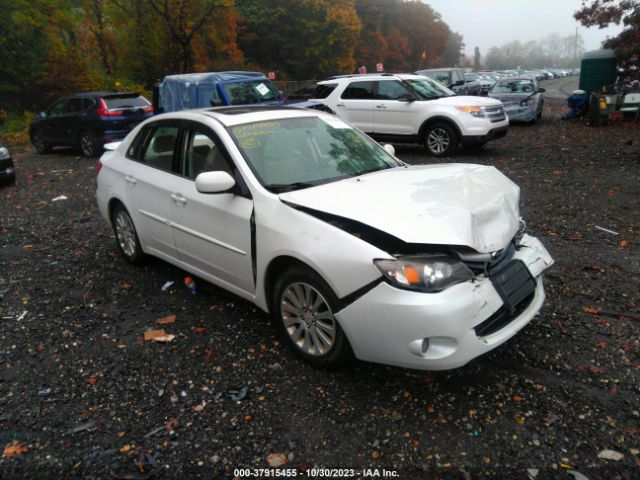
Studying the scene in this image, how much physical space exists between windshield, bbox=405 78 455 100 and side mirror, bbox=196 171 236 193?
8.95 metres

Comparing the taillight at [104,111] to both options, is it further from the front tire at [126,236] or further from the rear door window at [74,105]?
the front tire at [126,236]

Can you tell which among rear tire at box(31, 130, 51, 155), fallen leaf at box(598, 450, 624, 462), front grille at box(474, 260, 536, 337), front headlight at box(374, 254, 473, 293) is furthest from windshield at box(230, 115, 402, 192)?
rear tire at box(31, 130, 51, 155)

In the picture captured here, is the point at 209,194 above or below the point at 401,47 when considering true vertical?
below

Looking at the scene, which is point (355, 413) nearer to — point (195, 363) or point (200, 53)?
point (195, 363)

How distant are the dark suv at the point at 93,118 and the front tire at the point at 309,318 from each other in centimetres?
1143

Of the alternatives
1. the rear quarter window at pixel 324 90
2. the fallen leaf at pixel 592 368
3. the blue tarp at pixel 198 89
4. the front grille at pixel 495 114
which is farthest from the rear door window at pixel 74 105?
the fallen leaf at pixel 592 368

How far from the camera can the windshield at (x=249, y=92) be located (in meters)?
12.5

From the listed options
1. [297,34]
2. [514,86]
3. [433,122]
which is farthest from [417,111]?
[297,34]

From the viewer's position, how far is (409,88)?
12.0 metres

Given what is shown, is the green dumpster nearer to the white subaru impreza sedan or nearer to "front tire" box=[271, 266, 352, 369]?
the white subaru impreza sedan

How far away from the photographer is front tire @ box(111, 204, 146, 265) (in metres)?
5.40

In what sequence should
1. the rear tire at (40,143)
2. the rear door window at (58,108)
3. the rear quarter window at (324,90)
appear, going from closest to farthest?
the rear quarter window at (324,90), the rear door window at (58,108), the rear tire at (40,143)

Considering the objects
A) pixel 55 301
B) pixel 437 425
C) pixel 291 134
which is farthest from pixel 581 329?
pixel 55 301

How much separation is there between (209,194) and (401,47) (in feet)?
221
